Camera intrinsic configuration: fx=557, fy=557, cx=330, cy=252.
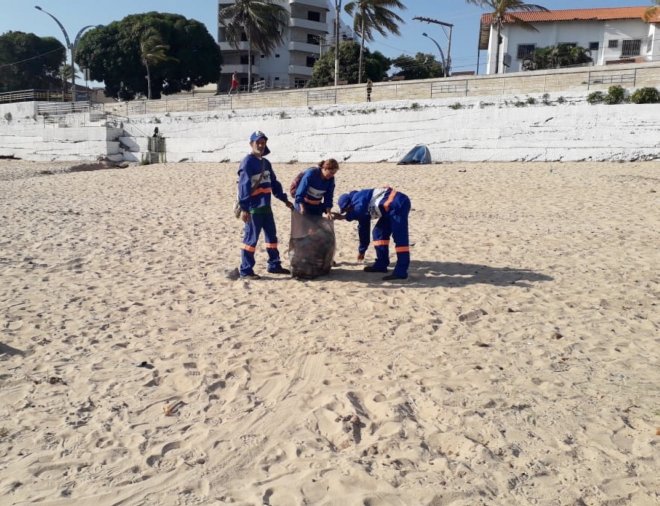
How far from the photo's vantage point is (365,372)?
4312 mm

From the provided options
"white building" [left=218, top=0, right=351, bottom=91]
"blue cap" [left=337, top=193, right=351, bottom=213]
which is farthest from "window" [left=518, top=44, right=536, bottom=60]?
"blue cap" [left=337, top=193, right=351, bottom=213]

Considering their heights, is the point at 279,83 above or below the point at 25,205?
above

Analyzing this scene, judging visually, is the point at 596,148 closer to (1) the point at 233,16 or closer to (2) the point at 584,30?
(2) the point at 584,30

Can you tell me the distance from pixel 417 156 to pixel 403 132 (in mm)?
1634

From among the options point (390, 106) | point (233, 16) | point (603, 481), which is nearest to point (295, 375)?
point (603, 481)

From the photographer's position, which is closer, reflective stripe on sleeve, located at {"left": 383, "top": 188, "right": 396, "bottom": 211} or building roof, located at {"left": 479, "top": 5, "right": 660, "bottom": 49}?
reflective stripe on sleeve, located at {"left": 383, "top": 188, "right": 396, "bottom": 211}

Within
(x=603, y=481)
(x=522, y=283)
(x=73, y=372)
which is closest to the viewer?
(x=603, y=481)

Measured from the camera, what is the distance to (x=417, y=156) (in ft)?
63.6

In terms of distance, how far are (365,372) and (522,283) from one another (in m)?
3.17

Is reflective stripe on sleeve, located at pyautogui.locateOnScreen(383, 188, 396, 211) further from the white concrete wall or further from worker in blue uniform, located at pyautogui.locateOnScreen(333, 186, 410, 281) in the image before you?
the white concrete wall

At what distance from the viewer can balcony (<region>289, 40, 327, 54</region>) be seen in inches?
2109

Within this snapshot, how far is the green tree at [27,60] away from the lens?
56500mm

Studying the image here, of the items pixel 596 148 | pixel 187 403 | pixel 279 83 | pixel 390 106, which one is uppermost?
pixel 279 83

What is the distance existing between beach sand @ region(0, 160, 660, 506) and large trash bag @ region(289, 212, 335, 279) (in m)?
0.27
